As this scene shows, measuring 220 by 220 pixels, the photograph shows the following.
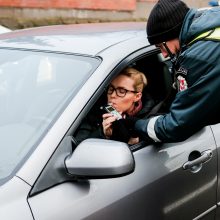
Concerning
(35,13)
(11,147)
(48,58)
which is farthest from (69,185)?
(35,13)

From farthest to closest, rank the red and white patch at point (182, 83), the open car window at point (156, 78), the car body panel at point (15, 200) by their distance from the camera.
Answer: the open car window at point (156, 78) < the red and white patch at point (182, 83) < the car body panel at point (15, 200)

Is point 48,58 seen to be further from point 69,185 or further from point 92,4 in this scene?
point 92,4

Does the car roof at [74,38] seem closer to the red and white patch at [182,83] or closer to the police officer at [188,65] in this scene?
the police officer at [188,65]

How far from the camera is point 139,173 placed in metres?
2.17

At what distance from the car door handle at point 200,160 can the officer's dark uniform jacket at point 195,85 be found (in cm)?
22

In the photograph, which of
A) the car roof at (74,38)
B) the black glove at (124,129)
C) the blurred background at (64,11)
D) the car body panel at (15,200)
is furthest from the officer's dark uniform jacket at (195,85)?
the blurred background at (64,11)

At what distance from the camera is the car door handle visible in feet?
7.97

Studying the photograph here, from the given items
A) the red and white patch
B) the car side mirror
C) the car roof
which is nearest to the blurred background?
the car roof

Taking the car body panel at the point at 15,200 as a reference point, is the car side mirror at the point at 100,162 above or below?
above

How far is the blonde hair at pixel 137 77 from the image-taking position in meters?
2.54

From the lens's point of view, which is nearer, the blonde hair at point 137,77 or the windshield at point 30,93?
the windshield at point 30,93

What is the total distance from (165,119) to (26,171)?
72 centimetres

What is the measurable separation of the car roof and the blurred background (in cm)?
991

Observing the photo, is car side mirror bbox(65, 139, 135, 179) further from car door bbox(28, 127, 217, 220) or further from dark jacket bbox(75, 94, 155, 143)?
dark jacket bbox(75, 94, 155, 143)
